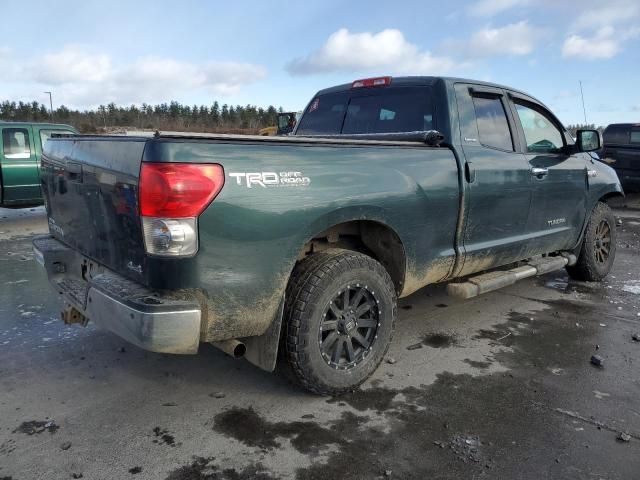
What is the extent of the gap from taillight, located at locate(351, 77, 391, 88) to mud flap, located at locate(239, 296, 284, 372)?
7.95 ft

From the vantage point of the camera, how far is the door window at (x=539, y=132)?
459 cm

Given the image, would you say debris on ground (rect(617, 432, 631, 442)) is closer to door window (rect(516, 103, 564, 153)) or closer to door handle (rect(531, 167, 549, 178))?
door handle (rect(531, 167, 549, 178))

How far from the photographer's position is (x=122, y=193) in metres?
2.57

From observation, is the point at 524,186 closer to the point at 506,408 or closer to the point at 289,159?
the point at 506,408

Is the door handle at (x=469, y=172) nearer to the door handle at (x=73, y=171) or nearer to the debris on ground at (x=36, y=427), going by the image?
the door handle at (x=73, y=171)

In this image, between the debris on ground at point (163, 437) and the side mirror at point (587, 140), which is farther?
the side mirror at point (587, 140)

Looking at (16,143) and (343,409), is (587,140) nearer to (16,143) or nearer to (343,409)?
(343,409)

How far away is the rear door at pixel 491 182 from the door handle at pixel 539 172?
8cm

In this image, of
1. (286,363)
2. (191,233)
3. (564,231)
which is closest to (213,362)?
(286,363)

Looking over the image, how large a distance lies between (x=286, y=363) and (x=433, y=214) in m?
1.38

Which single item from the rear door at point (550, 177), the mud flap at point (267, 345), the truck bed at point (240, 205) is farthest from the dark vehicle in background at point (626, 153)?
the mud flap at point (267, 345)

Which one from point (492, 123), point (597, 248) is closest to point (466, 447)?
point (492, 123)

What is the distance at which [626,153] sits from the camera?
11.6m

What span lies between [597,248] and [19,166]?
30.4ft
